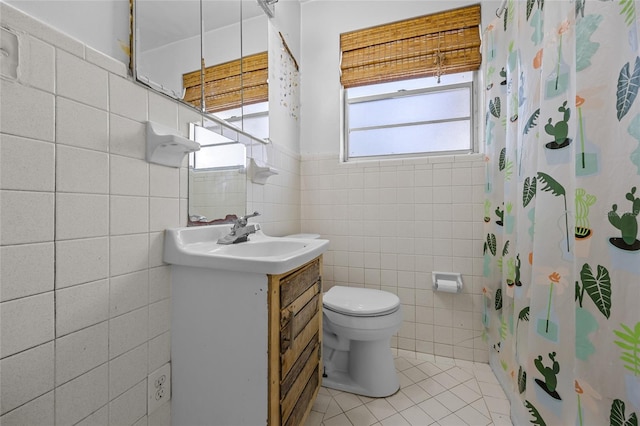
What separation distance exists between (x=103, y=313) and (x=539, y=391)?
1.39 meters

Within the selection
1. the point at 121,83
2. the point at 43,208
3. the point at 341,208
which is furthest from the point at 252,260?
the point at 341,208

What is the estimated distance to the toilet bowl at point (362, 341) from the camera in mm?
1273

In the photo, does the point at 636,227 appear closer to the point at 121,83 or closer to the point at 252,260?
the point at 252,260

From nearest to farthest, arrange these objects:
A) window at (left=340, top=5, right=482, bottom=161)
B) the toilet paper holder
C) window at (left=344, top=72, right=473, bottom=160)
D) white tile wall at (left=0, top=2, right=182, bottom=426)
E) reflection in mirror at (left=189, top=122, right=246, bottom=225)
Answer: white tile wall at (left=0, top=2, right=182, bottom=426), reflection in mirror at (left=189, top=122, right=246, bottom=225), the toilet paper holder, window at (left=340, top=5, right=482, bottom=161), window at (left=344, top=72, right=473, bottom=160)

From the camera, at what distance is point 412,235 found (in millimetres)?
1762

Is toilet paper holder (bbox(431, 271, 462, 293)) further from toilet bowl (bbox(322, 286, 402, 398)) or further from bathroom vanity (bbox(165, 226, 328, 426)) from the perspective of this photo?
bathroom vanity (bbox(165, 226, 328, 426))

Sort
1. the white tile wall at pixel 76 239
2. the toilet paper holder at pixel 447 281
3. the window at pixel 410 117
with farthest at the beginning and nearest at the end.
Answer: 1. the window at pixel 410 117
2. the toilet paper holder at pixel 447 281
3. the white tile wall at pixel 76 239

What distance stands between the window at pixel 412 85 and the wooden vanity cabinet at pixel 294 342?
4.19 ft

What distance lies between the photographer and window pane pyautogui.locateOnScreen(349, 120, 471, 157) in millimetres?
1826

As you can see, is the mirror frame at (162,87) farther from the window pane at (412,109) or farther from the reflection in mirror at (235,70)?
the window pane at (412,109)

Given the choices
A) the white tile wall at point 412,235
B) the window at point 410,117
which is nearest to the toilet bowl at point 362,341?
the white tile wall at point 412,235

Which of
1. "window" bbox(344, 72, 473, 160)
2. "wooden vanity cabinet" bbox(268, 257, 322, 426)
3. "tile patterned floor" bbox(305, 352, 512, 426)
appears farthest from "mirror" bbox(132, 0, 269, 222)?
"tile patterned floor" bbox(305, 352, 512, 426)

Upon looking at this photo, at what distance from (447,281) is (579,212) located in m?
1.02

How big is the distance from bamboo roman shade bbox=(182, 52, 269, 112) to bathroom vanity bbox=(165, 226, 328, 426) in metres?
0.59
